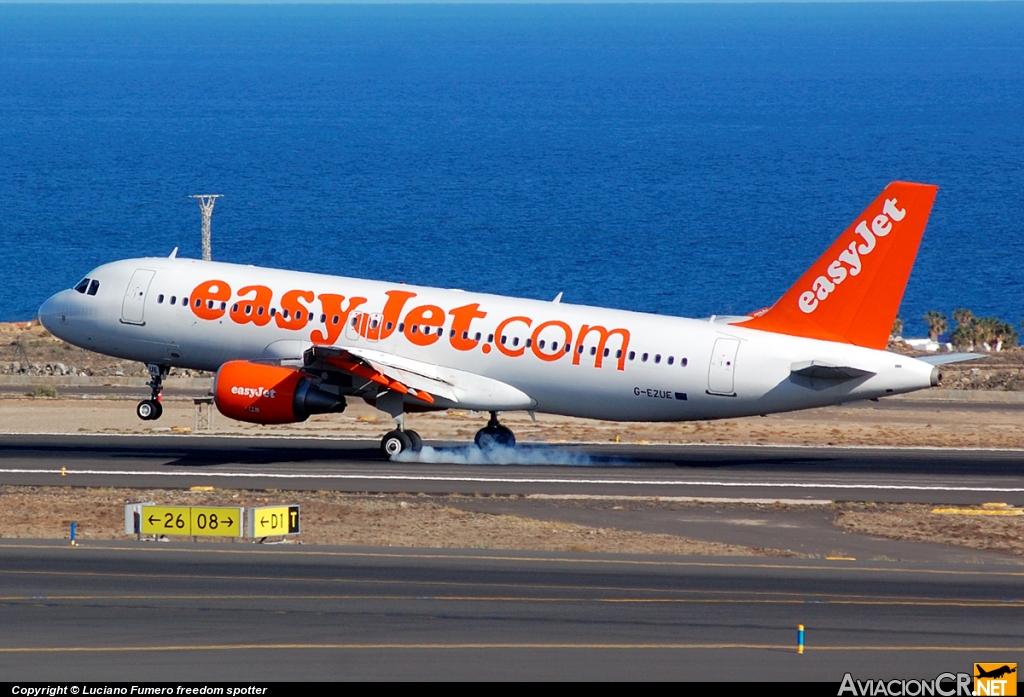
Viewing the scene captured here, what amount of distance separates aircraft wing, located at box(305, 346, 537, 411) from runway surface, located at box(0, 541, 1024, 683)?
1294 centimetres

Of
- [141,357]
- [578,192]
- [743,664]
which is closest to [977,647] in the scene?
[743,664]

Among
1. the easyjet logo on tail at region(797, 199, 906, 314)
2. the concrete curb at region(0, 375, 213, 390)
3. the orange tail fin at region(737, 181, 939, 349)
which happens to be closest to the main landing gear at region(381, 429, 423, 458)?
the orange tail fin at region(737, 181, 939, 349)

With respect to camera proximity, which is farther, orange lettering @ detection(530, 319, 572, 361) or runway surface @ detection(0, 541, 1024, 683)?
orange lettering @ detection(530, 319, 572, 361)

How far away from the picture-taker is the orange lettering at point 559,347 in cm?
4388

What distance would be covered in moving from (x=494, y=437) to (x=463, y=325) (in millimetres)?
A: 3867

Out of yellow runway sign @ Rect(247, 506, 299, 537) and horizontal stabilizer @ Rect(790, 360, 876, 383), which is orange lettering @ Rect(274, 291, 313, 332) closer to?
yellow runway sign @ Rect(247, 506, 299, 537)

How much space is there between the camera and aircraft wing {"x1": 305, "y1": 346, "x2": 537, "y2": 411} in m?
43.9

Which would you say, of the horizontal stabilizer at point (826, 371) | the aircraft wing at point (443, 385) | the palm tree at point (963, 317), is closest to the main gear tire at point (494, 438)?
the aircraft wing at point (443, 385)

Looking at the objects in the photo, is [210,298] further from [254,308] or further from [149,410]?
[149,410]

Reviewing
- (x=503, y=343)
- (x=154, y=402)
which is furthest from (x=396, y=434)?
(x=154, y=402)

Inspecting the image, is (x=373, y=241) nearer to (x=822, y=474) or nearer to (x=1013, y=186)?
(x=1013, y=186)

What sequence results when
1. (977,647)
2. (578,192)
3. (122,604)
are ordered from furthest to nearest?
1. (578,192)
2. (122,604)
3. (977,647)

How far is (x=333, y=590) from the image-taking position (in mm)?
27312

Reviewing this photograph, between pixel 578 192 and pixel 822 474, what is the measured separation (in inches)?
5768
